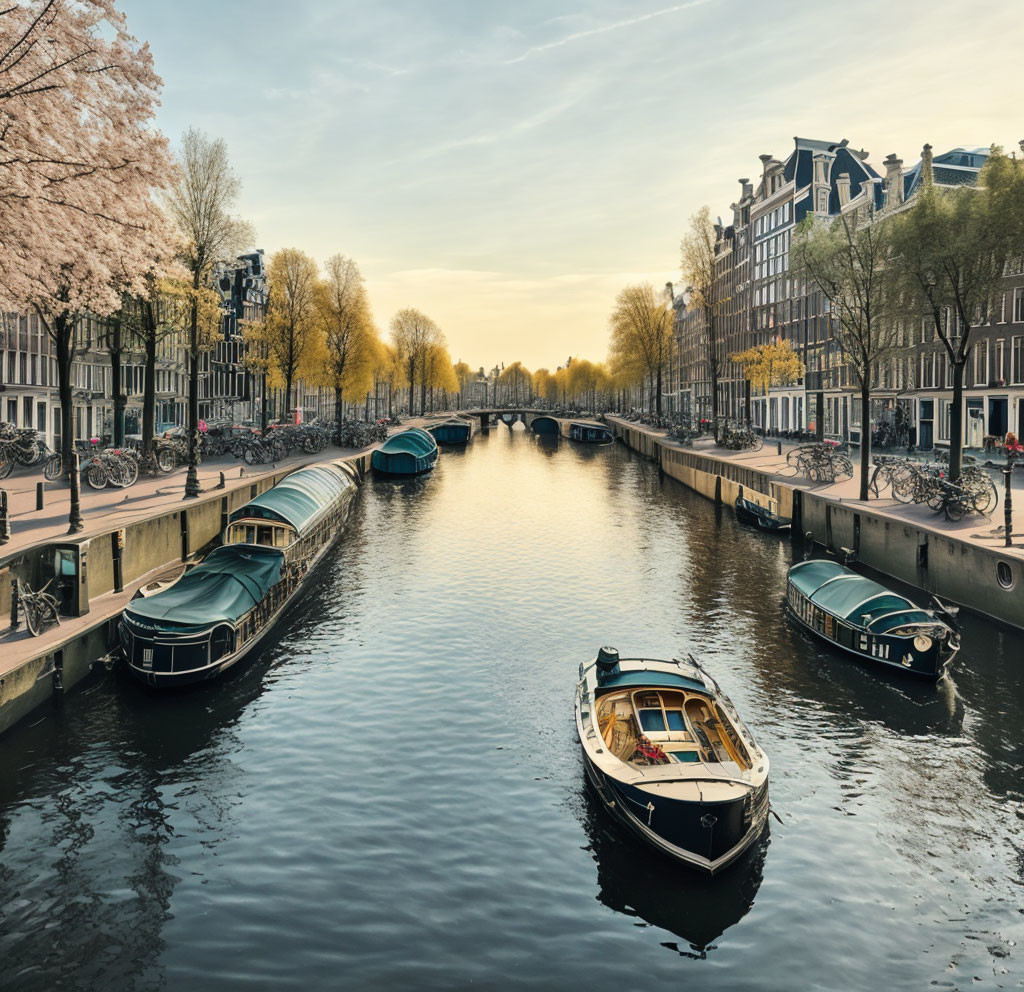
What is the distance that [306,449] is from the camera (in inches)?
2911

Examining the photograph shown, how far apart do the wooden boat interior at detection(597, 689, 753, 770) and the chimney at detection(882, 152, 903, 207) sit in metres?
64.6

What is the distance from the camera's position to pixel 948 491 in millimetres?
36469

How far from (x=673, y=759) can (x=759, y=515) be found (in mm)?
35607

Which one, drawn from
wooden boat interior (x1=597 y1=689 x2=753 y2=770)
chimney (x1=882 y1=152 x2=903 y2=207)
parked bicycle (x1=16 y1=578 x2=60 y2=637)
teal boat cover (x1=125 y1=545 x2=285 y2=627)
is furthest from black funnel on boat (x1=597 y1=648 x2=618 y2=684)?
chimney (x1=882 y1=152 x2=903 y2=207)

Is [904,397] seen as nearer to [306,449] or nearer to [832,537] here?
[832,537]

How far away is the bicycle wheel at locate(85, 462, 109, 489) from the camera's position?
42969mm

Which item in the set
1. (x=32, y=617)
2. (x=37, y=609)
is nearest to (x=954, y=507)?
(x=37, y=609)

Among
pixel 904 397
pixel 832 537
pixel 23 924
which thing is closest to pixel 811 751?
pixel 23 924

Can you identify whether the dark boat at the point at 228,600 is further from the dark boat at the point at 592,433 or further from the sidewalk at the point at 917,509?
the dark boat at the point at 592,433

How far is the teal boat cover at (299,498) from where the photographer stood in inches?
1388

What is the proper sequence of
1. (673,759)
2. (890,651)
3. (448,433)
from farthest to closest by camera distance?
(448,433) → (890,651) → (673,759)

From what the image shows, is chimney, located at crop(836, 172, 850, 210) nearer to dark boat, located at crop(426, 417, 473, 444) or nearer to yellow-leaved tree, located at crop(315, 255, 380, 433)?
yellow-leaved tree, located at crop(315, 255, 380, 433)

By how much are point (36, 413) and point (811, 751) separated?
5893 cm

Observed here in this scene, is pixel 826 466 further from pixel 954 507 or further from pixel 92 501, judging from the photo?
pixel 92 501
